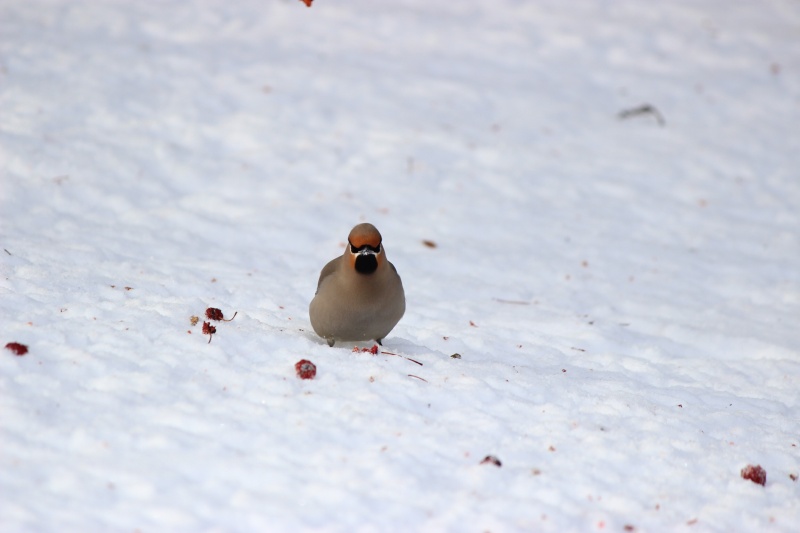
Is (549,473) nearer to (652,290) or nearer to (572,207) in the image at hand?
(652,290)

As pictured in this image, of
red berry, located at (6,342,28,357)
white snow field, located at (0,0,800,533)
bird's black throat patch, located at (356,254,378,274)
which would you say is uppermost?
red berry, located at (6,342,28,357)

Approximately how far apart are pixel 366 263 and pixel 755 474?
215 centimetres

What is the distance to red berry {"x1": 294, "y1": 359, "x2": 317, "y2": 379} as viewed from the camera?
181 inches

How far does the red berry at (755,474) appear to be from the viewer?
14.0ft

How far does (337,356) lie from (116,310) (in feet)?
4.25

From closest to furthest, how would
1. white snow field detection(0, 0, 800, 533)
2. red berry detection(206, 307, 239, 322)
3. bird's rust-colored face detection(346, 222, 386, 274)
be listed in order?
1. white snow field detection(0, 0, 800, 533)
2. bird's rust-colored face detection(346, 222, 386, 274)
3. red berry detection(206, 307, 239, 322)

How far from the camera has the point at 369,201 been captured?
8.21 m

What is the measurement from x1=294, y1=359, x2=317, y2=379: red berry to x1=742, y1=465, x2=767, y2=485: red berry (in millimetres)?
2093

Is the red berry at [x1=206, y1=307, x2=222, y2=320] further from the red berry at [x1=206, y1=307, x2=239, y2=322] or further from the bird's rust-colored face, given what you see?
the bird's rust-colored face

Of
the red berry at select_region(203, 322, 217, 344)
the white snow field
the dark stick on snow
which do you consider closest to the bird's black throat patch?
the white snow field

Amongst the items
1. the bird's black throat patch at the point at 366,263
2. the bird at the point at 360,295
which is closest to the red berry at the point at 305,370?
the bird at the point at 360,295

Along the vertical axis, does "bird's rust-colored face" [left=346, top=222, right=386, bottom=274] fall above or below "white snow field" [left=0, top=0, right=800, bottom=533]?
above

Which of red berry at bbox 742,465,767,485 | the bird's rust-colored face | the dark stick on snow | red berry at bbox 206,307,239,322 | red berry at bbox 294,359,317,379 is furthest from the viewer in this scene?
the dark stick on snow

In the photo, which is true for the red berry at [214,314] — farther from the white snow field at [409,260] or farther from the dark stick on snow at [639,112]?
the dark stick on snow at [639,112]
